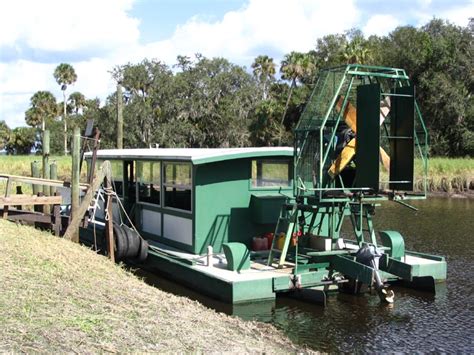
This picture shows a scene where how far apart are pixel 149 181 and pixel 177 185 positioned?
5.14ft

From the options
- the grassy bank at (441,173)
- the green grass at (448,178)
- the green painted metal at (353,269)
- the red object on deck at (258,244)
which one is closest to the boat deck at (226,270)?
the red object on deck at (258,244)

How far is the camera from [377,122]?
1098cm

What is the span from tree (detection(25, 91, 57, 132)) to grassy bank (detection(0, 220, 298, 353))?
200 ft

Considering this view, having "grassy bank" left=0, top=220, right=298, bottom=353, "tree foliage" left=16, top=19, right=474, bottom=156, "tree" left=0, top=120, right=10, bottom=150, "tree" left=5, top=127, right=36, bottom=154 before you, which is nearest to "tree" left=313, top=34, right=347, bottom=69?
"tree foliage" left=16, top=19, right=474, bottom=156

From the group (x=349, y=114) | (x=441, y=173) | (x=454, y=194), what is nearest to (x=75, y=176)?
(x=349, y=114)

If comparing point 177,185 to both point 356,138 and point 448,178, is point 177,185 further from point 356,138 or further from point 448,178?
point 448,178

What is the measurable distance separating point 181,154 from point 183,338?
23.0ft

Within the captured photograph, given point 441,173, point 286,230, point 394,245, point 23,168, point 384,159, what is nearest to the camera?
point 384,159

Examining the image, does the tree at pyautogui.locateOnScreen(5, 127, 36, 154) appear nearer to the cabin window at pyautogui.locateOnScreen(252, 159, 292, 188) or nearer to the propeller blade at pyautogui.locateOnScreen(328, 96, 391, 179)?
the cabin window at pyautogui.locateOnScreen(252, 159, 292, 188)

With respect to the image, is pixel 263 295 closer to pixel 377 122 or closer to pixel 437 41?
pixel 377 122

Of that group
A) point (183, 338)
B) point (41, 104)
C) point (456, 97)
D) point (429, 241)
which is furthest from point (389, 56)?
point (183, 338)

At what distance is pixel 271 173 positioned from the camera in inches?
548

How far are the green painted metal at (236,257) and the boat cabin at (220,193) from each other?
1.63 m

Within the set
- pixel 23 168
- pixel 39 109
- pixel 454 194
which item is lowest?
pixel 454 194
